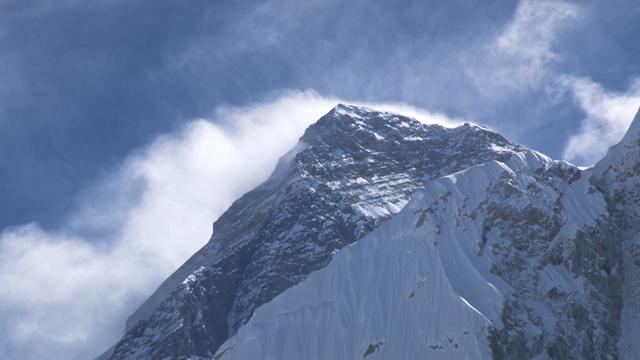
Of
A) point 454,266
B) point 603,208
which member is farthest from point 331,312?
point 603,208

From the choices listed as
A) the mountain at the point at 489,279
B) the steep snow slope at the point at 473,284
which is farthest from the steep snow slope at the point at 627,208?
the steep snow slope at the point at 473,284

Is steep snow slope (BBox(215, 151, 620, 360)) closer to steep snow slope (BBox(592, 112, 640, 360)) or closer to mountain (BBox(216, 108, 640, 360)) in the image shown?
mountain (BBox(216, 108, 640, 360))

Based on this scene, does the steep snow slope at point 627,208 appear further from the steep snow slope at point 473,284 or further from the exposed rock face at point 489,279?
the steep snow slope at point 473,284

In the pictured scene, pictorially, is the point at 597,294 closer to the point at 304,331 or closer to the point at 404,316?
the point at 404,316

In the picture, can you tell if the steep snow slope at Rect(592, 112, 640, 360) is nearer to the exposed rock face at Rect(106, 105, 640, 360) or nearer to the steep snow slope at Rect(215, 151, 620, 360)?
the exposed rock face at Rect(106, 105, 640, 360)

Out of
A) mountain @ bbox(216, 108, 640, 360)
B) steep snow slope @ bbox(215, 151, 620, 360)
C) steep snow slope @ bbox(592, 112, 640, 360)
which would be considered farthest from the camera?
steep snow slope @ bbox(592, 112, 640, 360)

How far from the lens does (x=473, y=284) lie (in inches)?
6093

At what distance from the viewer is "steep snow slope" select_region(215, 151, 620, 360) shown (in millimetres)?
150000

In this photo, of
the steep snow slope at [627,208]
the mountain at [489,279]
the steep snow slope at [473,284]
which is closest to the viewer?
the steep snow slope at [473,284]

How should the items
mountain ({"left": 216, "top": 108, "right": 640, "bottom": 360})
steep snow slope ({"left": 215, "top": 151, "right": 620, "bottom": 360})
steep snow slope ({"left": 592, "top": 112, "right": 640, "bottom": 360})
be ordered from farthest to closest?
steep snow slope ({"left": 592, "top": 112, "right": 640, "bottom": 360}) → mountain ({"left": 216, "top": 108, "right": 640, "bottom": 360}) → steep snow slope ({"left": 215, "top": 151, "right": 620, "bottom": 360})

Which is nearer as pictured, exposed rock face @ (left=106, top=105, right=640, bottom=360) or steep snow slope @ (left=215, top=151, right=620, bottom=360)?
steep snow slope @ (left=215, top=151, right=620, bottom=360)

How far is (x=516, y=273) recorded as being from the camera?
158250 millimetres

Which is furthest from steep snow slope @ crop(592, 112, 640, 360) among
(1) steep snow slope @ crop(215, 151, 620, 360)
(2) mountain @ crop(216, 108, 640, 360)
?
(1) steep snow slope @ crop(215, 151, 620, 360)

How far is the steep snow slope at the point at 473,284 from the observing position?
5906 inches
